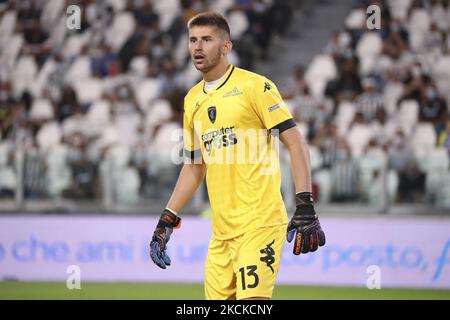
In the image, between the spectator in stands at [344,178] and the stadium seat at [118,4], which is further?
the stadium seat at [118,4]

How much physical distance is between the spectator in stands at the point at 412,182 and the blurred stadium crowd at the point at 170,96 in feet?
0.06

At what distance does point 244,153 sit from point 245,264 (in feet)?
2.55

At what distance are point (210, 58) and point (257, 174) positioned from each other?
879 mm

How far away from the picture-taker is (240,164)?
671cm

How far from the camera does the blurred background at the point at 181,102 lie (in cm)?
1452

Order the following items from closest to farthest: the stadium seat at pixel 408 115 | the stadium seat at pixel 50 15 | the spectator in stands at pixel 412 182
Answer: the spectator in stands at pixel 412 182, the stadium seat at pixel 408 115, the stadium seat at pixel 50 15

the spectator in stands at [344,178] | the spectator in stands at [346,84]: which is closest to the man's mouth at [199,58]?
the spectator in stands at [344,178]

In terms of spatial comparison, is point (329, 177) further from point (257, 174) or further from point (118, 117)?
point (257, 174)

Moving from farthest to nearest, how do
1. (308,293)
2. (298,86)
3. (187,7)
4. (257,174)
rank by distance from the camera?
(187,7) → (298,86) → (308,293) → (257,174)

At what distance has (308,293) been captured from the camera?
1353 centimetres

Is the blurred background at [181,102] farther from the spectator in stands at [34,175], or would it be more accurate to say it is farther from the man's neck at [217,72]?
the man's neck at [217,72]

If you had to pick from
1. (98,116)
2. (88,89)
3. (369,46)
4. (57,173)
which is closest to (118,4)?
(88,89)

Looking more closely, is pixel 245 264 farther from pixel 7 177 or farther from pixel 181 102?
pixel 181 102

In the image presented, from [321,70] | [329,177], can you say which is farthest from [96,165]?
[321,70]
